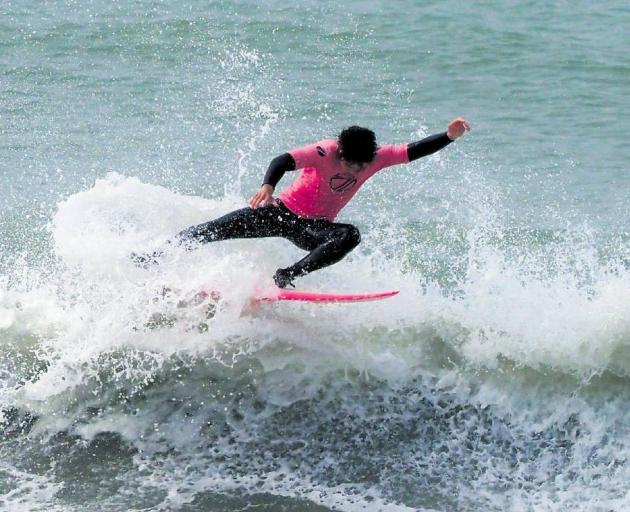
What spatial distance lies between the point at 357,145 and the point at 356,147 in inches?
0.6

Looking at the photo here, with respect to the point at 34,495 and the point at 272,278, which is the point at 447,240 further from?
the point at 34,495

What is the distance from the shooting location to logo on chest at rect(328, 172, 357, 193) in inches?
275

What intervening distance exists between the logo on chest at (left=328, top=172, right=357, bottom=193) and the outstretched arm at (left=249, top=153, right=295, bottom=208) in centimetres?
35

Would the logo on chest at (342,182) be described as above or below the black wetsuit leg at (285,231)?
above

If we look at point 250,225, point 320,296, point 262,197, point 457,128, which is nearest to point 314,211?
point 250,225

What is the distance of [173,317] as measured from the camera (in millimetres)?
7500

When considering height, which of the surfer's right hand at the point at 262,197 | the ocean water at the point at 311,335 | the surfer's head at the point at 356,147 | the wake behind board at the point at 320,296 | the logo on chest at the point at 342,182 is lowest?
the ocean water at the point at 311,335

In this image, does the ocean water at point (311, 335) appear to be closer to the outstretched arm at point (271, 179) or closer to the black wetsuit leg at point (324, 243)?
the black wetsuit leg at point (324, 243)

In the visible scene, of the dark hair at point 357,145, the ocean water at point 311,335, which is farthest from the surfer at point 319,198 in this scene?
the ocean water at point 311,335

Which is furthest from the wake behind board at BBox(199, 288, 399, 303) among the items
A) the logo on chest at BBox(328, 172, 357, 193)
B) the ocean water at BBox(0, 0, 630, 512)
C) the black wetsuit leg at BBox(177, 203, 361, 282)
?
the logo on chest at BBox(328, 172, 357, 193)

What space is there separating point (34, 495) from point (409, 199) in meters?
5.94

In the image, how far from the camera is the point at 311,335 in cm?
752

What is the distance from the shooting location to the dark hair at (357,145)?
6.82 metres

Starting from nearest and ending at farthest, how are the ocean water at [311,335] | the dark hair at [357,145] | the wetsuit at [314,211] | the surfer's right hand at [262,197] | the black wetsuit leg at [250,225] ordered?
the surfer's right hand at [262,197] → the ocean water at [311,335] → the dark hair at [357,145] → the wetsuit at [314,211] → the black wetsuit leg at [250,225]
